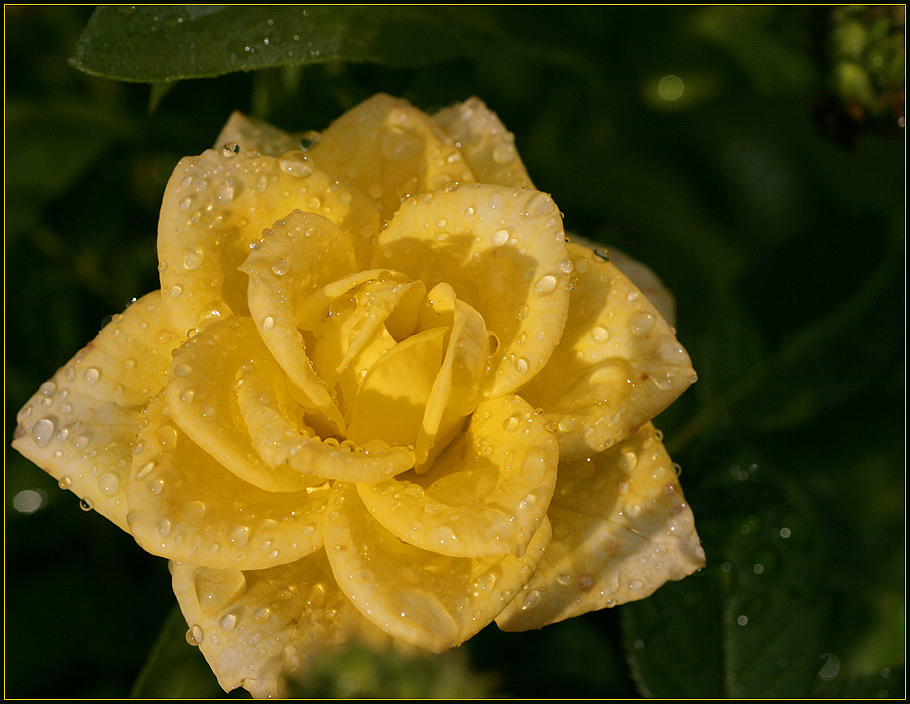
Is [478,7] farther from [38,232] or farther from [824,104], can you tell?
[38,232]

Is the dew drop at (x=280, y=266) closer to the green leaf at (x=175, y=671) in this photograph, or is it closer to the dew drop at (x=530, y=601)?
the dew drop at (x=530, y=601)

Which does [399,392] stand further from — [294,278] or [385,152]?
[385,152]

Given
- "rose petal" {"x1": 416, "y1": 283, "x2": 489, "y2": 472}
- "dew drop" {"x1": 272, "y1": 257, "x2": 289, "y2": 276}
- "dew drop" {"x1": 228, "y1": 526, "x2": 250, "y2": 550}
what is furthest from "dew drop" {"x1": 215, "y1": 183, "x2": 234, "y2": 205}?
"dew drop" {"x1": 228, "y1": 526, "x2": 250, "y2": 550}

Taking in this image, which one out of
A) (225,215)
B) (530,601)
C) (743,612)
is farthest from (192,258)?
(743,612)

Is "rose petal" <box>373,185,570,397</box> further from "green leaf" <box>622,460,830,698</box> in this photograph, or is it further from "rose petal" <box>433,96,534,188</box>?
"green leaf" <box>622,460,830,698</box>

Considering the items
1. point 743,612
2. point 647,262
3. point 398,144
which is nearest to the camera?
point 398,144

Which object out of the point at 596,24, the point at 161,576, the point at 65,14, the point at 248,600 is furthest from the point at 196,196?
the point at 596,24
